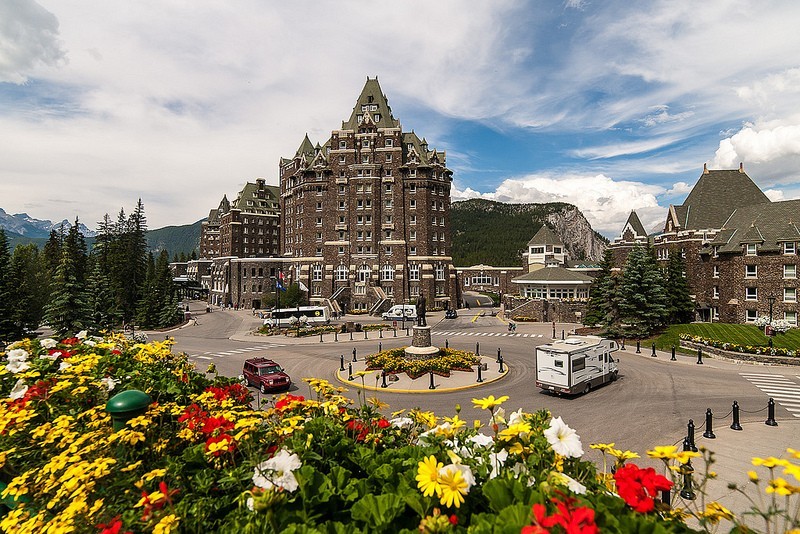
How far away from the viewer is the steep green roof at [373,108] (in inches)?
2421

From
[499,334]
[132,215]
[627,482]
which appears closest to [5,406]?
[627,482]

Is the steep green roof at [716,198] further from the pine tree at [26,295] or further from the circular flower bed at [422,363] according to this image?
the pine tree at [26,295]

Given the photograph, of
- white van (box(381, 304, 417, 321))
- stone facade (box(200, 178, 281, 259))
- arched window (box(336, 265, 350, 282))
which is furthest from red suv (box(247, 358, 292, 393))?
stone facade (box(200, 178, 281, 259))

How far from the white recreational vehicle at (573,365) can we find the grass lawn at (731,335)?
14.6 metres

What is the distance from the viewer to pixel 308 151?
75125mm

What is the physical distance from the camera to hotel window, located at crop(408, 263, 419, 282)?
57844 millimetres

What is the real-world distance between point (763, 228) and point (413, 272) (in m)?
39.2

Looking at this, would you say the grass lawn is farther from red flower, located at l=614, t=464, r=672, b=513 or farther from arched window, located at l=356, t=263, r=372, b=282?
arched window, located at l=356, t=263, r=372, b=282

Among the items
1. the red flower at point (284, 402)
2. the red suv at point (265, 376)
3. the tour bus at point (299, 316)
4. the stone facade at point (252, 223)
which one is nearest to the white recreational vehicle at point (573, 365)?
the red suv at point (265, 376)

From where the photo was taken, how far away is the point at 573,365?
17281 millimetres

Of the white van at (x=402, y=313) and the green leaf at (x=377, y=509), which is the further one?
the white van at (x=402, y=313)

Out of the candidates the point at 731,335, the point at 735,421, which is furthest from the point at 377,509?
the point at 731,335

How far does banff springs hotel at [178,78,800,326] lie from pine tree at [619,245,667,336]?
8.84 metres

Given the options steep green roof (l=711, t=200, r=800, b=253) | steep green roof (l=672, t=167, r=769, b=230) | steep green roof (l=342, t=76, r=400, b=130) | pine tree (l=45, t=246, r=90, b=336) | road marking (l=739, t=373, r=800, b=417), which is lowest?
road marking (l=739, t=373, r=800, b=417)
